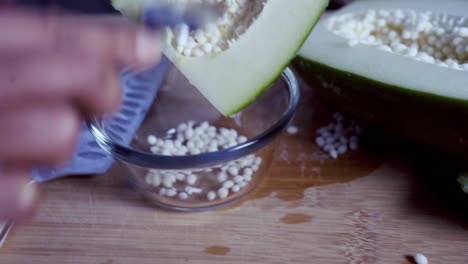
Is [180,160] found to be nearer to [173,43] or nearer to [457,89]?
[173,43]

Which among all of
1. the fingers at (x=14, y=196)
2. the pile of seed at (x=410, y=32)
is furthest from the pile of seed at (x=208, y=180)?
the fingers at (x=14, y=196)

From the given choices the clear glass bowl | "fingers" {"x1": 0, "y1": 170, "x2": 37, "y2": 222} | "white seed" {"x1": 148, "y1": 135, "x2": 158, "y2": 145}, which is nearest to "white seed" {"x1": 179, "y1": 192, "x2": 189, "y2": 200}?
the clear glass bowl

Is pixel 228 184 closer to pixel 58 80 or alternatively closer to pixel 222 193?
pixel 222 193

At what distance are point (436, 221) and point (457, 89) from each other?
0.16 meters

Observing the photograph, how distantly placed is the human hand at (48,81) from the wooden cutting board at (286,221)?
36 centimetres

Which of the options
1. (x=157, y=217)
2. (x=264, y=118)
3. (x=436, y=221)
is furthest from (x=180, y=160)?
(x=436, y=221)

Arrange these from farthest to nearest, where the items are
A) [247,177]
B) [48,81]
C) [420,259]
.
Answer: [247,177] → [420,259] → [48,81]

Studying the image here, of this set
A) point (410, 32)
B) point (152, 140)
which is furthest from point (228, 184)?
point (410, 32)

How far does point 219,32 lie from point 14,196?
1.32 ft

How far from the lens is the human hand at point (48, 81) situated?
25cm

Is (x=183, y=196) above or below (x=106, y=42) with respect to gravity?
below

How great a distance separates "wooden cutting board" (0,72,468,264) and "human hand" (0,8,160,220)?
14.3 inches

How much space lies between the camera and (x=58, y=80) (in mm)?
255

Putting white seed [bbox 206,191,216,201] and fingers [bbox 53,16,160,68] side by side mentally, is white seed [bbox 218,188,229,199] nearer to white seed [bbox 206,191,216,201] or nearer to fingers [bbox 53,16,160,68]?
white seed [bbox 206,191,216,201]
